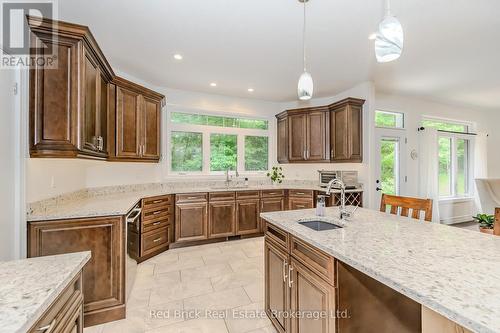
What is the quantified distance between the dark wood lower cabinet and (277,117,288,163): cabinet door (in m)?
3.49

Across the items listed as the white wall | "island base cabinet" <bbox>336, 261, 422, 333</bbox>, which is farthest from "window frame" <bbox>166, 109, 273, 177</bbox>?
"island base cabinet" <bbox>336, 261, 422, 333</bbox>

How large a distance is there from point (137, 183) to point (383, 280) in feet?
12.3

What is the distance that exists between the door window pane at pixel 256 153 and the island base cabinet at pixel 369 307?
3.78 meters

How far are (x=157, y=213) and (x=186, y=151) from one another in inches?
58.5

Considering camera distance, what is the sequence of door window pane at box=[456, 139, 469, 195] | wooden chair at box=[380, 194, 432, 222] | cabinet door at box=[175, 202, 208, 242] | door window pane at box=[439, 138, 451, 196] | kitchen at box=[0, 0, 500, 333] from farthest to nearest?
door window pane at box=[456, 139, 469, 195]
door window pane at box=[439, 138, 451, 196]
cabinet door at box=[175, 202, 208, 242]
wooden chair at box=[380, 194, 432, 222]
kitchen at box=[0, 0, 500, 333]

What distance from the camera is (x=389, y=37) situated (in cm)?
138

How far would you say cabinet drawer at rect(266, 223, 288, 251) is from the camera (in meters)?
1.64

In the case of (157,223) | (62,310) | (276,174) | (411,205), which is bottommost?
(157,223)

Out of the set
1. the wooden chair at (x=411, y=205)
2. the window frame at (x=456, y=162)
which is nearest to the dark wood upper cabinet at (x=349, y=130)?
the wooden chair at (x=411, y=205)

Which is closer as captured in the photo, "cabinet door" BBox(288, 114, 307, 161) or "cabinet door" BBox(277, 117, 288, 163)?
"cabinet door" BBox(288, 114, 307, 161)

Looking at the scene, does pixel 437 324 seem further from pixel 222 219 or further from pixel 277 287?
pixel 222 219

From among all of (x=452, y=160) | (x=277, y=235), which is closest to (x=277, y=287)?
(x=277, y=235)

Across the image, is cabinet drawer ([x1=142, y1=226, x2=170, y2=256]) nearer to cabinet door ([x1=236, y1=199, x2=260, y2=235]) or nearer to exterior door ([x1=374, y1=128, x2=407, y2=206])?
cabinet door ([x1=236, y1=199, x2=260, y2=235])

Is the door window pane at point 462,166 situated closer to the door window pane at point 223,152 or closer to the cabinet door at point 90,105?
the door window pane at point 223,152
